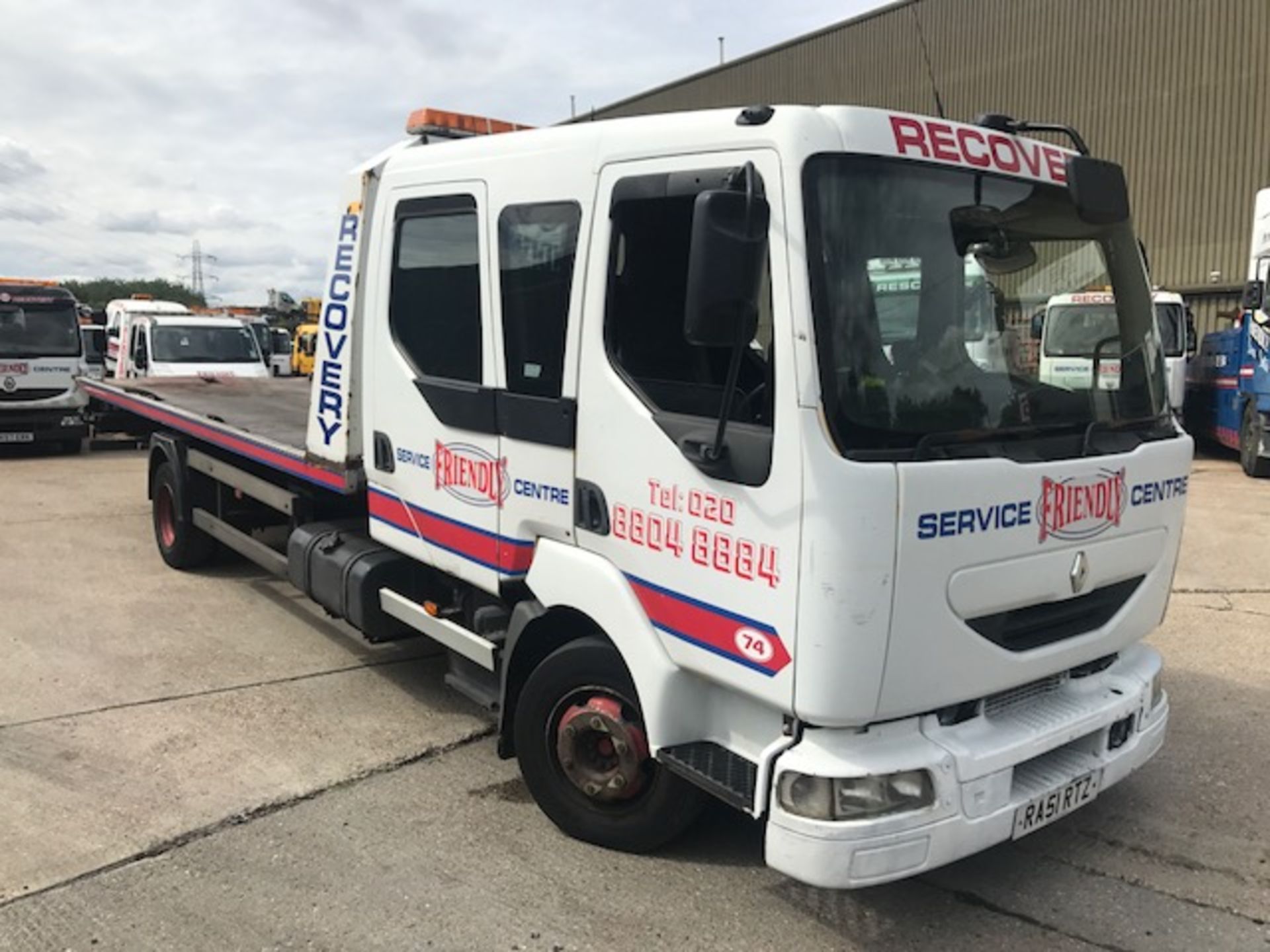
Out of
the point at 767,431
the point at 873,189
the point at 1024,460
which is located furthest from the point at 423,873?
the point at 873,189

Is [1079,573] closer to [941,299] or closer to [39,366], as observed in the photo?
[941,299]

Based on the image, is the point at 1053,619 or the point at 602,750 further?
the point at 602,750

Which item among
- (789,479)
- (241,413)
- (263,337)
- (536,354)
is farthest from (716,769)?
(263,337)

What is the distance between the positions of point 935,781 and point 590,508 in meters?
1.38

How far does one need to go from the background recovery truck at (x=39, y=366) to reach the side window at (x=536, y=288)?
13.0 meters

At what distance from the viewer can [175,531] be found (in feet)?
25.3

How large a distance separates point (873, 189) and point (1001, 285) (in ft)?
2.16

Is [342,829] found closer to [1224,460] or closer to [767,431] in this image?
[767,431]

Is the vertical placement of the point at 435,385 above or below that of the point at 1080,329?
below

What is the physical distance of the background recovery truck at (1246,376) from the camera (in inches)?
496

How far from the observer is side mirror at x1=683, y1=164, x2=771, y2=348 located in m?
2.62

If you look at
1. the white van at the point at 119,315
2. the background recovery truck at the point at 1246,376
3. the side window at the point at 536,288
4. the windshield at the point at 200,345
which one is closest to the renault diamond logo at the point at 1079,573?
the side window at the point at 536,288

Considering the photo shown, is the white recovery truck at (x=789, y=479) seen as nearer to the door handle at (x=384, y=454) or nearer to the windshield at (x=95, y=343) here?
the door handle at (x=384, y=454)

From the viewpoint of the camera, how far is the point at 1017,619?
10.1 feet
